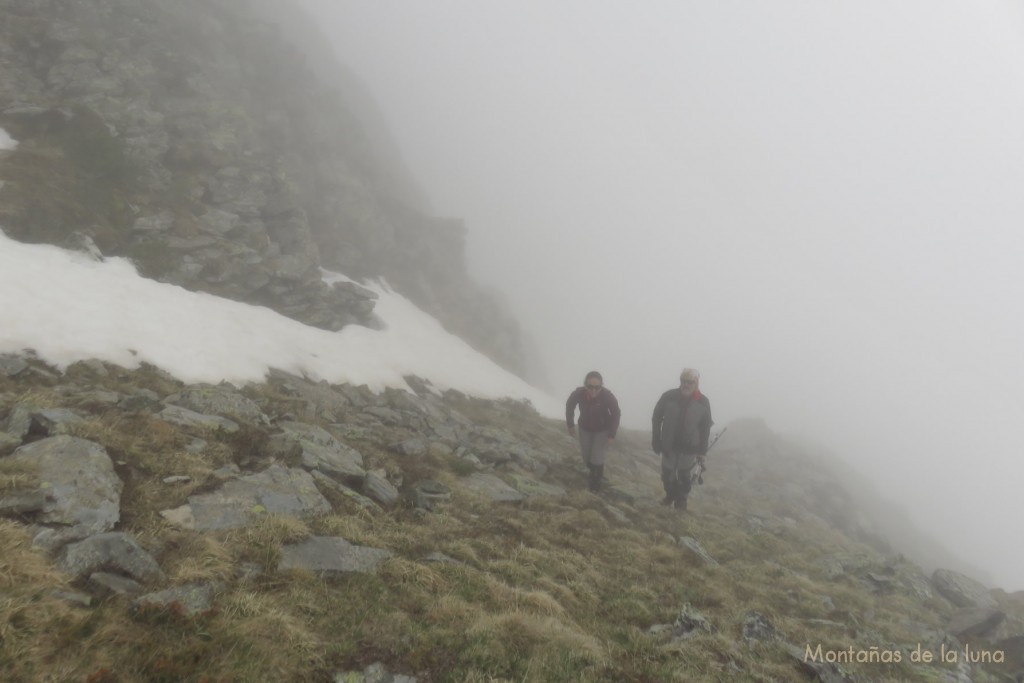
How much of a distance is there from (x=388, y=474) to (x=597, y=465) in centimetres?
702

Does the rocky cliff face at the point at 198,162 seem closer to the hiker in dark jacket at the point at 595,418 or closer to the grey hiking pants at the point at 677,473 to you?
the hiker in dark jacket at the point at 595,418

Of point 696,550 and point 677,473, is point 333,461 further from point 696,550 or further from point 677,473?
point 677,473

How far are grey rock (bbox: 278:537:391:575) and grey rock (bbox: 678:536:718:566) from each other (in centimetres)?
795

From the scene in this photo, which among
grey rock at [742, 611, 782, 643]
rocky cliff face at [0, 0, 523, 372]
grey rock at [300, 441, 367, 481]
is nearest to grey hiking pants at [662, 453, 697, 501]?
grey rock at [742, 611, 782, 643]

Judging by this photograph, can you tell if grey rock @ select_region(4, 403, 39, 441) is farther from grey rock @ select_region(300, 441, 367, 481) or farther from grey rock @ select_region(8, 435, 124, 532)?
grey rock @ select_region(300, 441, 367, 481)

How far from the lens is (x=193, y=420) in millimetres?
10883

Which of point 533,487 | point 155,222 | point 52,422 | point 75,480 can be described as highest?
point 155,222

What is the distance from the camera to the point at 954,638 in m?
11.2

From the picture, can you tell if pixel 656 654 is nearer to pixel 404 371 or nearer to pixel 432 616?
pixel 432 616

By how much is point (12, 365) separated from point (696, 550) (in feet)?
Answer: 52.5

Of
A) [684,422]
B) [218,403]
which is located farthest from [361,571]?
[684,422]

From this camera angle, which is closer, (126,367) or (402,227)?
(126,367)

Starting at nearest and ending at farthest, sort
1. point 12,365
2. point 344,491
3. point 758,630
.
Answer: point 758,630
point 344,491
point 12,365

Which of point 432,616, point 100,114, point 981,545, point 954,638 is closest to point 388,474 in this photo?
point 432,616
